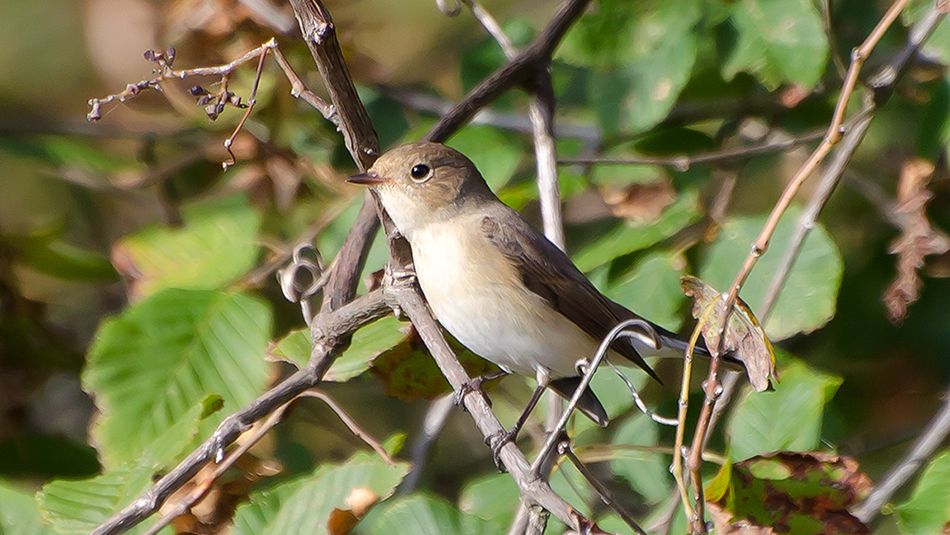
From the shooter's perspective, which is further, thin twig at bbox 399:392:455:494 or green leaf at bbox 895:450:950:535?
thin twig at bbox 399:392:455:494

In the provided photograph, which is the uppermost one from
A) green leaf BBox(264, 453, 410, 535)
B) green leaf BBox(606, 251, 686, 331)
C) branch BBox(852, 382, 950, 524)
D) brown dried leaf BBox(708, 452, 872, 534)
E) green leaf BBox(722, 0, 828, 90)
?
green leaf BBox(722, 0, 828, 90)

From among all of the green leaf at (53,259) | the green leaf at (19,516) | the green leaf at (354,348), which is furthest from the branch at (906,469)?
the green leaf at (53,259)

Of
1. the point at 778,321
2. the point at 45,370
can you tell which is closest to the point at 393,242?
the point at 778,321

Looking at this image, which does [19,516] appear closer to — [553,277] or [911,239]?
[553,277]

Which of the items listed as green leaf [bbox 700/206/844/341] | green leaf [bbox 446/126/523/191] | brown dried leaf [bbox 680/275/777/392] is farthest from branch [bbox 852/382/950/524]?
green leaf [bbox 446/126/523/191]

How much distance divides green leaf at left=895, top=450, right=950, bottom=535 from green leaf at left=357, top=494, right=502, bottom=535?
941 millimetres

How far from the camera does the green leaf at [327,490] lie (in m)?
2.04

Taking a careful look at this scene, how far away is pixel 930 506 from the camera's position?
205 centimetres

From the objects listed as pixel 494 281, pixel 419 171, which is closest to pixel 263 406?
pixel 494 281

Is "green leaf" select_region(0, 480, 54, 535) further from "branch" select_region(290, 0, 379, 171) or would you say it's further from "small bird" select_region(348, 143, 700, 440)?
"branch" select_region(290, 0, 379, 171)

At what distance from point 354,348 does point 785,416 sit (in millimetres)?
1141

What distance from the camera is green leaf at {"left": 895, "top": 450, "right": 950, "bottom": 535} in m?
2.01

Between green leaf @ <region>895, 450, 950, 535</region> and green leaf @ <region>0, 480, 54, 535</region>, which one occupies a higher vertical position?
green leaf @ <region>0, 480, 54, 535</region>

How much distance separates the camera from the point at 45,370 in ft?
12.3
